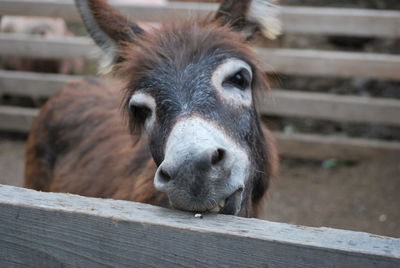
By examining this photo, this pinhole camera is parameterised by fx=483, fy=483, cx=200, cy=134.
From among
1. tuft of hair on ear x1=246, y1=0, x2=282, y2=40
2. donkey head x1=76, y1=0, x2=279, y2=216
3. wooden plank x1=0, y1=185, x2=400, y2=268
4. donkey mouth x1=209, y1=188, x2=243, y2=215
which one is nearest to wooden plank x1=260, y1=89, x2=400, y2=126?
tuft of hair on ear x1=246, y1=0, x2=282, y2=40

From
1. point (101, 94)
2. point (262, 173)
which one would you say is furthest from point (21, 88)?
point (262, 173)

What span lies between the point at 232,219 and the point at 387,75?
15.7 feet

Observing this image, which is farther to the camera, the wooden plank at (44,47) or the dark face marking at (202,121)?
the wooden plank at (44,47)

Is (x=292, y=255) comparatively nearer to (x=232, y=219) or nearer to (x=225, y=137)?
(x=232, y=219)

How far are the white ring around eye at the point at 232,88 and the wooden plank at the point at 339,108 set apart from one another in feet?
11.0

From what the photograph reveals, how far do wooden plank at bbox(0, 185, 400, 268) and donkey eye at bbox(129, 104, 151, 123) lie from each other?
935 mm

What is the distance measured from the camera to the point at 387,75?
19.1 ft

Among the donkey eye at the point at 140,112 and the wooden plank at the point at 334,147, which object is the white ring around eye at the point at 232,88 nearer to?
the donkey eye at the point at 140,112

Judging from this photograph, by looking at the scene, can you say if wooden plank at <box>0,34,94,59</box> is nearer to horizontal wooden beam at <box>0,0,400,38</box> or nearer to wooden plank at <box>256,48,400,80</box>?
horizontal wooden beam at <box>0,0,400,38</box>

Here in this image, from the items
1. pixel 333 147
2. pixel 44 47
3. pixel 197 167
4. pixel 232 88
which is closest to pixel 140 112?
pixel 232 88

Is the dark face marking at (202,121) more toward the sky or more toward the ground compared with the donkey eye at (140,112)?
more toward the sky

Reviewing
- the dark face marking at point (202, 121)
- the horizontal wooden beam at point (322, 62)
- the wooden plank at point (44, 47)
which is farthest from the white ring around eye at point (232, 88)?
the wooden plank at point (44, 47)

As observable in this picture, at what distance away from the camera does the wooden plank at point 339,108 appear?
19.6 feet

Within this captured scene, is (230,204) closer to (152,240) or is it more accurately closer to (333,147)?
(152,240)
